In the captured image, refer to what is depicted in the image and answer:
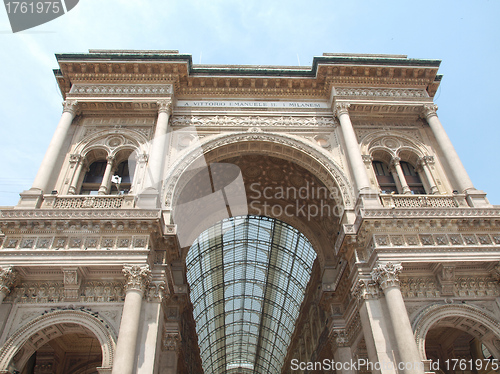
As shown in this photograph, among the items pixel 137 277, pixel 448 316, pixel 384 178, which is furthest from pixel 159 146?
pixel 448 316

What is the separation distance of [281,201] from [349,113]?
6.86 meters

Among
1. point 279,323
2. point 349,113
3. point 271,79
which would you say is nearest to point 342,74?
point 349,113

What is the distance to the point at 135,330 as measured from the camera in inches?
463

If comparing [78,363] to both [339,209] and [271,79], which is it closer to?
[339,209]

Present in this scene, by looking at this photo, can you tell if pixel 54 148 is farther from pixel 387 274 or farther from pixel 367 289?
pixel 387 274

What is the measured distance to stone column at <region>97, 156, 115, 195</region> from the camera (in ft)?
53.0

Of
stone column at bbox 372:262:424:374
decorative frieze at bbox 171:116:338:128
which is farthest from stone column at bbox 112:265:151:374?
decorative frieze at bbox 171:116:338:128

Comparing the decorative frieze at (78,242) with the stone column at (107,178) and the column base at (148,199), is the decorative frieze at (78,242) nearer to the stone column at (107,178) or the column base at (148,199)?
the column base at (148,199)

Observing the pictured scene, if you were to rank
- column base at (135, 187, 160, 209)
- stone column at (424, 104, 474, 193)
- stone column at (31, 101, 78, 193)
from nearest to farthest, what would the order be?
column base at (135, 187, 160, 209), stone column at (31, 101, 78, 193), stone column at (424, 104, 474, 193)

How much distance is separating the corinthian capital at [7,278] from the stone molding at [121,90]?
31.3 feet

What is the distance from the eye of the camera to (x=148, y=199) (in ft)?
48.8

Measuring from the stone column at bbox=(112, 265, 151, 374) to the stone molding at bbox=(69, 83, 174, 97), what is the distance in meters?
9.57

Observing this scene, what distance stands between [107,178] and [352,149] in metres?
10.9

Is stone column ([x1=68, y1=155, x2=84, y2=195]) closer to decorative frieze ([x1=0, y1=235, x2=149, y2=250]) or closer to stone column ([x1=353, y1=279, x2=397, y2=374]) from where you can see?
decorative frieze ([x1=0, y1=235, x2=149, y2=250])
